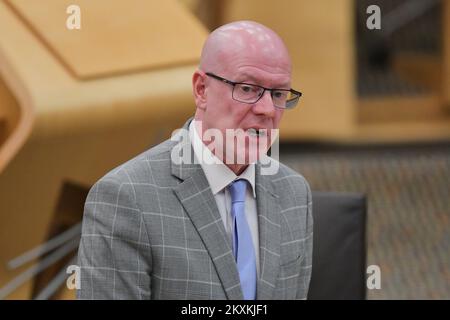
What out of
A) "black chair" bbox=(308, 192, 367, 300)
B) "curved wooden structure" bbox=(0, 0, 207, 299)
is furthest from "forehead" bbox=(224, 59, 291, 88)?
"black chair" bbox=(308, 192, 367, 300)

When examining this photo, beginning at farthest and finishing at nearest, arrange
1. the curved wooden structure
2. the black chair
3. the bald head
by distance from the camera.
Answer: the black chair
the curved wooden structure
the bald head

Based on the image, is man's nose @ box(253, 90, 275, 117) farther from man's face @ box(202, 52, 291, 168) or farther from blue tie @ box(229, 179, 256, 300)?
blue tie @ box(229, 179, 256, 300)

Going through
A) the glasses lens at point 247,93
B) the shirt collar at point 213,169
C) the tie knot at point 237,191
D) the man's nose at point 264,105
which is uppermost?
the glasses lens at point 247,93

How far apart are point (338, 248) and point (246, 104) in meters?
0.85

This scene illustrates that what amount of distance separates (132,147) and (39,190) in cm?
19

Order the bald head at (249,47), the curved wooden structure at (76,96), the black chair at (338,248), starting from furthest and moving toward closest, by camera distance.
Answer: the black chair at (338,248), the curved wooden structure at (76,96), the bald head at (249,47)

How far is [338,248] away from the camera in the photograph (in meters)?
2.04

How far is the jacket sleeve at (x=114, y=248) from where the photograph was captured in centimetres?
125

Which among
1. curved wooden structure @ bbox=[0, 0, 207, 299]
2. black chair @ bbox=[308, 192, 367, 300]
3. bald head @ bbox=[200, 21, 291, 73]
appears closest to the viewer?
bald head @ bbox=[200, 21, 291, 73]

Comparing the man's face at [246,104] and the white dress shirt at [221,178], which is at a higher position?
the man's face at [246,104]

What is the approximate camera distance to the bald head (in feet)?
4.05

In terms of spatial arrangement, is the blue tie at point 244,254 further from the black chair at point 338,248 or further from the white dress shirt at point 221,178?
the black chair at point 338,248

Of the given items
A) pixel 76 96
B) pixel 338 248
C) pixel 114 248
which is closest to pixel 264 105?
pixel 114 248

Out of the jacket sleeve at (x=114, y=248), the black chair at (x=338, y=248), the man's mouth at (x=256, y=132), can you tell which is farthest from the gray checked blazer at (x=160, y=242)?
the black chair at (x=338, y=248)
